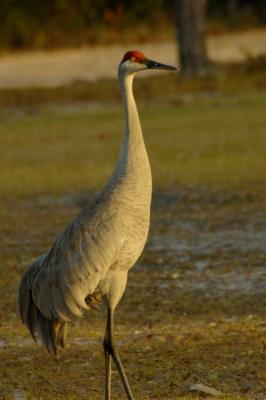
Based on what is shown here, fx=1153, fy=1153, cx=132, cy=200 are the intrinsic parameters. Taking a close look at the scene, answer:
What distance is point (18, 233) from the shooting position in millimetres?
10797

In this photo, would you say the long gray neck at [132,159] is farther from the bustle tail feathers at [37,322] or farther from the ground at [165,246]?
Result: the ground at [165,246]

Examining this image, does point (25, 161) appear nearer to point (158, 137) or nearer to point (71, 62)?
point (158, 137)

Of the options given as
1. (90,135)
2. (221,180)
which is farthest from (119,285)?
(90,135)

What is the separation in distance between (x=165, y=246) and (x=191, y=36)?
1324cm

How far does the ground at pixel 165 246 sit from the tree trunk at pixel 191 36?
8.84 feet

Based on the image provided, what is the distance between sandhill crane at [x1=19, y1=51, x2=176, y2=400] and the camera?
5934 millimetres

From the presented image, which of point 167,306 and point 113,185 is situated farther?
point 167,306

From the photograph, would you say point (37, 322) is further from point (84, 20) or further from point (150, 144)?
point (84, 20)

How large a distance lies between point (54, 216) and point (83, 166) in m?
3.25

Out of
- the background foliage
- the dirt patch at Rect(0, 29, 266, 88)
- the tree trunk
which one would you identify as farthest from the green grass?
the background foliage

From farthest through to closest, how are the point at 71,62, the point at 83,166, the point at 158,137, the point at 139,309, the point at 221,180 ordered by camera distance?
the point at 71,62, the point at 158,137, the point at 83,166, the point at 221,180, the point at 139,309

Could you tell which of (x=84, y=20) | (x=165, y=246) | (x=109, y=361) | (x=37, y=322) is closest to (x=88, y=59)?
(x=84, y=20)

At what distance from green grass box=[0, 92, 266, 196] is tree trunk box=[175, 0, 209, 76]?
73.5 inches

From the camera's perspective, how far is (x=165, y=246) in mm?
9961
